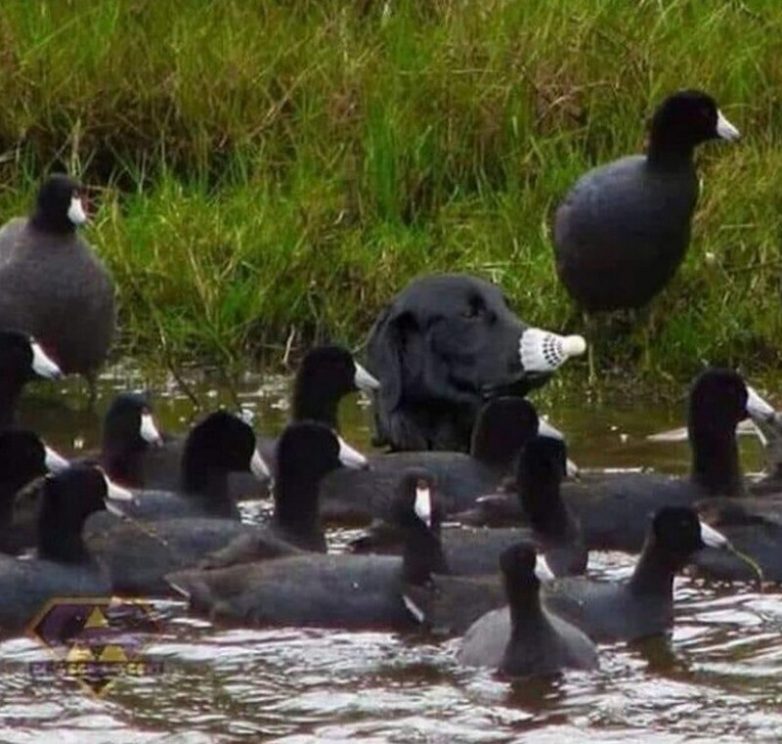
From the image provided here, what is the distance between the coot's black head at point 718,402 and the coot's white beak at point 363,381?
1263mm

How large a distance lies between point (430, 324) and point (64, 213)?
73.8 inches

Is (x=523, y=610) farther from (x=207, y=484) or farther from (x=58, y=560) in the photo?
(x=207, y=484)

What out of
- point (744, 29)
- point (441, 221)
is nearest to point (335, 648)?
point (441, 221)

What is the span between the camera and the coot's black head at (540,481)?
11375 mm

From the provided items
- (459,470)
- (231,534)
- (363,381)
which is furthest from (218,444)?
(363,381)

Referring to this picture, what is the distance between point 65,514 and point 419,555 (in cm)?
106

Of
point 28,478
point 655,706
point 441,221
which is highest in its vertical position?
point 441,221

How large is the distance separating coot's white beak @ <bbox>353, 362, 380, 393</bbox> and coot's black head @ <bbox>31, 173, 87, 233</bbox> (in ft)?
5.89

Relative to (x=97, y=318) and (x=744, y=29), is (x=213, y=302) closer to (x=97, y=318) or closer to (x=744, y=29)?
(x=97, y=318)

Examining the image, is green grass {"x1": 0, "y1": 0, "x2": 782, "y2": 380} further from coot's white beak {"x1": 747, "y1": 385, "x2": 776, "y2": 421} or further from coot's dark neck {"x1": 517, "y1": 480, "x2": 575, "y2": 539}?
coot's dark neck {"x1": 517, "y1": 480, "x2": 575, "y2": 539}

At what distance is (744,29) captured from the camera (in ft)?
54.3

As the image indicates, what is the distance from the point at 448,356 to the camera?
1319cm

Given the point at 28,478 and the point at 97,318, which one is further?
the point at 97,318

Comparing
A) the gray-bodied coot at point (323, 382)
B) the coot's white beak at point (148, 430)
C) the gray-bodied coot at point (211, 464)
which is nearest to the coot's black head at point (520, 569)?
the gray-bodied coot at point (211, 464)
